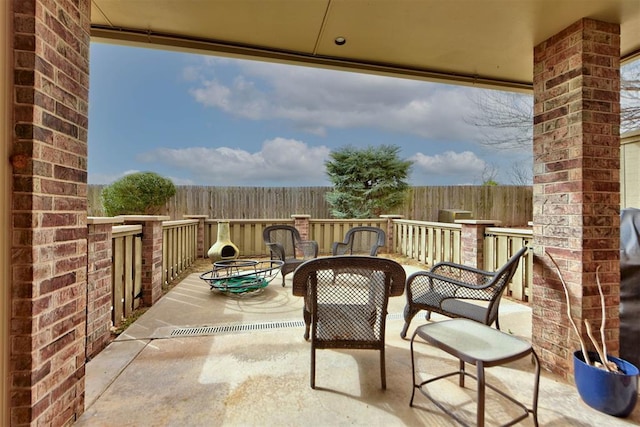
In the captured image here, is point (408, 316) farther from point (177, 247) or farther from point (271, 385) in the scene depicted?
point (177, 247)

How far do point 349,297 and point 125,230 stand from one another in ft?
7.89

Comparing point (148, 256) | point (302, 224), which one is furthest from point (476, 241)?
point (148, 256)

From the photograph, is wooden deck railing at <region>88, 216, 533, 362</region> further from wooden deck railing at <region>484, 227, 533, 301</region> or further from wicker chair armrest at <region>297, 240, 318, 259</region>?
wicker chair armrest at <region>297, 240, 318, 259</region>

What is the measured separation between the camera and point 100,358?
2.27 metres

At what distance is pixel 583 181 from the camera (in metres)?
2.01

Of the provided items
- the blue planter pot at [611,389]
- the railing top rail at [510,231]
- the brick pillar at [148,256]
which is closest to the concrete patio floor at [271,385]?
the blue planter pot at [611,389]

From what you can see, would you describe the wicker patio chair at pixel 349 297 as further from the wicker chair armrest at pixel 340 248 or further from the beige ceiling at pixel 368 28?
the wicker chair armrest at pixel 340 248

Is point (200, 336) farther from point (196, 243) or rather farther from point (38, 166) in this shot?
point (196, 243)

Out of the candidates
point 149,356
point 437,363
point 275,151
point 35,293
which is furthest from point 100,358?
point 275,151

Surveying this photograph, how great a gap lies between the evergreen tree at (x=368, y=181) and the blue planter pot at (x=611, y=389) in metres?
7.70

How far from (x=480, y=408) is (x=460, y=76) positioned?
304 cm

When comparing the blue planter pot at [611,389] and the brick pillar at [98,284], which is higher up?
the brick pillar at [98,284]

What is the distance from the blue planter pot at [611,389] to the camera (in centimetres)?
166

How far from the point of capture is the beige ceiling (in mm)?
1991
